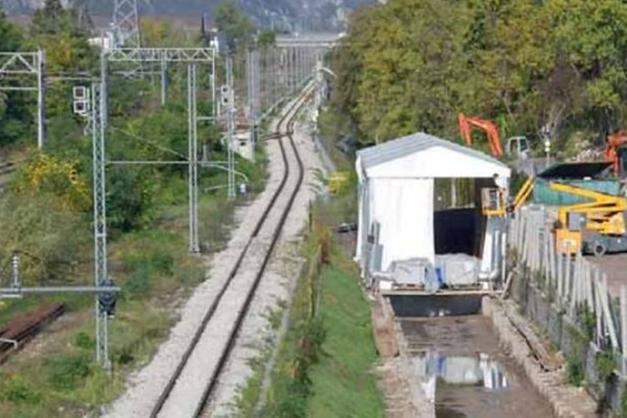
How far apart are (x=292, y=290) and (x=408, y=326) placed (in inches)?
96.2

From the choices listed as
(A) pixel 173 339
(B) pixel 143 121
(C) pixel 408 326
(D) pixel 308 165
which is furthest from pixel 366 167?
(D) pixel 308 165

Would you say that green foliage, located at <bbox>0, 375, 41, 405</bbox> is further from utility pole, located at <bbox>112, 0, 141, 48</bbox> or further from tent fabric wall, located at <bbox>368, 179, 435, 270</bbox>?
utility pole, located at <bbox>112, 0, 141, 48</bbox>

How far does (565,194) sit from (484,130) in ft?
37.7

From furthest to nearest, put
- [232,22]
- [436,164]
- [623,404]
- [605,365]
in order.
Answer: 1. [232,22]
2. [436,164]
3. [605,365]
4. [623,404]

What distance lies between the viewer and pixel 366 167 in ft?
112

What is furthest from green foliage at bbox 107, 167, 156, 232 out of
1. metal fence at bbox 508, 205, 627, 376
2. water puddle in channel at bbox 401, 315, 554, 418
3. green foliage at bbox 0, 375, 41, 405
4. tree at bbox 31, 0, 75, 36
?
tree at bbox 31, 0, 75, 36

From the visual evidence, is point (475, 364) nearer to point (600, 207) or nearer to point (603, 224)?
point (600, 207)

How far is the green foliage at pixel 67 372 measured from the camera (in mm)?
21500

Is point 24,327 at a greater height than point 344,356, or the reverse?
point 24,327

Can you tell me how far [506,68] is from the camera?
50.9 meters

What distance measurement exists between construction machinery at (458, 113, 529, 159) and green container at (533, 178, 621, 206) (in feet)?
16.2

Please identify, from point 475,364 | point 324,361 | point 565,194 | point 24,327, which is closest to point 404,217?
point 565,194

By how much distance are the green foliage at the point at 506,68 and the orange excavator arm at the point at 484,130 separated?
3017mm

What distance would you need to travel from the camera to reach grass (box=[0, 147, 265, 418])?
20625 mm
